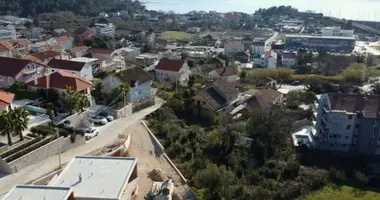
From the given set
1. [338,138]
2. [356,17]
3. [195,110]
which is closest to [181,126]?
[195,110]

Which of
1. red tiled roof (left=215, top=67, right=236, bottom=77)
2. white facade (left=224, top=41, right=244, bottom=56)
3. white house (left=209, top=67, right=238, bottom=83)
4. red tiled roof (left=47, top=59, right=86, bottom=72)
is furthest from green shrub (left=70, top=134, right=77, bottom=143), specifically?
white facade (left=224, top=41, right=244, bottom=56)

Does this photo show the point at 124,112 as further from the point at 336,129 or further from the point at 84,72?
the point at 336,129

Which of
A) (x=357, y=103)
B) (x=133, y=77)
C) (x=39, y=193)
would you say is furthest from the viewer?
(x=133, y=77)

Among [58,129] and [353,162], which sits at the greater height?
[58,129]

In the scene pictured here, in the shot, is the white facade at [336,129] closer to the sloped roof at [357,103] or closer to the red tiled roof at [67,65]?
the sloped roof at [357,103]

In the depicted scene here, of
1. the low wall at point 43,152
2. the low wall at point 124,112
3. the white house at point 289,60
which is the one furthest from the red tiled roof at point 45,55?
the white house at point 289,60

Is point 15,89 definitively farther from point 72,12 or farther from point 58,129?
point 72,12

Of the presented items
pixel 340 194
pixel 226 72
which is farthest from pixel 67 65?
pixel 340 194
